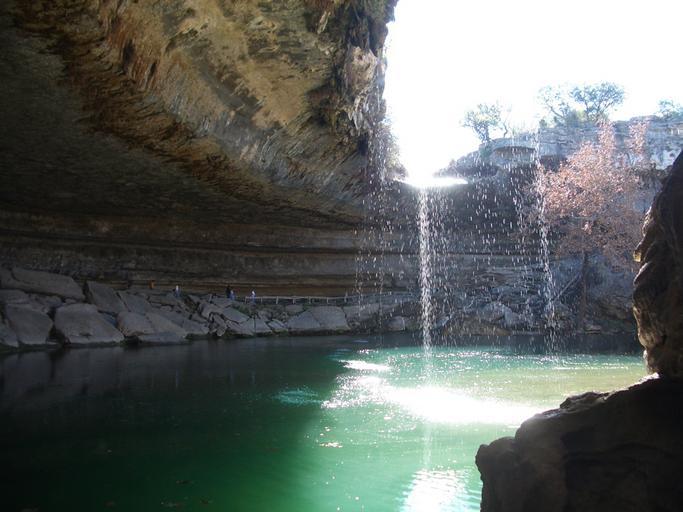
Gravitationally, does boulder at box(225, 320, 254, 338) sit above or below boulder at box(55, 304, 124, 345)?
below

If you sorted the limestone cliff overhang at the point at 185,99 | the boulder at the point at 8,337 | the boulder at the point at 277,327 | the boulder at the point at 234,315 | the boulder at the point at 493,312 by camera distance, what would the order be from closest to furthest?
the limestone cliff overhang at the point at 185,99
the boulder at the point at 8,337
the boulder at the point at 234,315
the boulder at the point at 277,327
the boulder at the point at 493,312

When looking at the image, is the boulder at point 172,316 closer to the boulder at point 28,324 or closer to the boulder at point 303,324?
the boulder at point 28,324

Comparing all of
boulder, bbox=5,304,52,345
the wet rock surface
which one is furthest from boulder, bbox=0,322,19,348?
boulder, bbox=5,304,52,345

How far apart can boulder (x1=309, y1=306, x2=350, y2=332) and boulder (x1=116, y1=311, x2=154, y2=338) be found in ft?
25.0

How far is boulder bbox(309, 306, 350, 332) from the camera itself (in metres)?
22.7

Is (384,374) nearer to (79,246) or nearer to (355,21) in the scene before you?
(355,21)

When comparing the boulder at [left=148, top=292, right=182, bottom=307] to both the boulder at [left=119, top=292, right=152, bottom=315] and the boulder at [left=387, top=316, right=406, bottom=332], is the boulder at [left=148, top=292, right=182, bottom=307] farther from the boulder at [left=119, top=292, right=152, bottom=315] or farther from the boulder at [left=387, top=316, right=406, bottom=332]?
the boulder at [left=387, top=316, right=406, bottom=332]

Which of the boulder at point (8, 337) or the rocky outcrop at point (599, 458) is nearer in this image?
the rocky outcrop at point (599, 458)

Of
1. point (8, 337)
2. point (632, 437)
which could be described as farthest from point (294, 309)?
point (632, 437)

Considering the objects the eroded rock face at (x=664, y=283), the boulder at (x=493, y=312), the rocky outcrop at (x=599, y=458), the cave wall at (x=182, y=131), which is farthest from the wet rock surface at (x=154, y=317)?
the eroded rock face at (x=664, y=283)

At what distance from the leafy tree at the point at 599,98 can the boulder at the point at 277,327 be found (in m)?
35.5

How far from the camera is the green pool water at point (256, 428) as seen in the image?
181 inches

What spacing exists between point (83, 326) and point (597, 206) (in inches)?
796

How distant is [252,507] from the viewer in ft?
14.2
